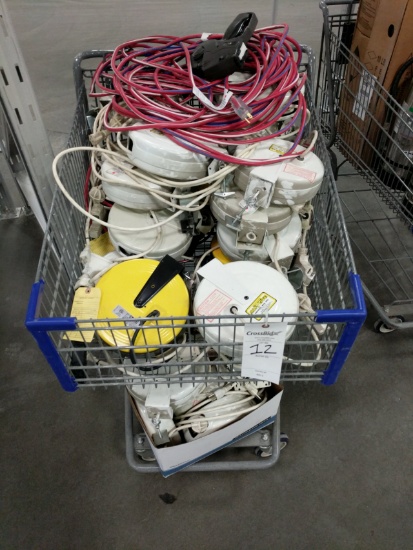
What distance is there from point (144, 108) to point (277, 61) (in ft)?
1.21

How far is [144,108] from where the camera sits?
3.05ft

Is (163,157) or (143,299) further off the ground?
(163,157)

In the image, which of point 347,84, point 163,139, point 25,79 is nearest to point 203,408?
point 163,139

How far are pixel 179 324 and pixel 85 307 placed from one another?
0.66 ft

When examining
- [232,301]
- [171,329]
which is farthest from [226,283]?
[171,329]

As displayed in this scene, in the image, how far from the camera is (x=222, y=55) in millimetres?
955

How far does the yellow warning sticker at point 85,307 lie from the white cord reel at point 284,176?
0.39 metres

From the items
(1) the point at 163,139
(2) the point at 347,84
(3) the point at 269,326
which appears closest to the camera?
(3) the point at 269,326

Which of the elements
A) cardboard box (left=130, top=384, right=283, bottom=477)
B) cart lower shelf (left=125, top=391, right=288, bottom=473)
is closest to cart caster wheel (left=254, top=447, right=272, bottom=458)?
cart lower shelf (left=125, top=391, right=288, bottom=473)

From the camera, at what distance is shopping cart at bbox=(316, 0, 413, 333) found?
132cm

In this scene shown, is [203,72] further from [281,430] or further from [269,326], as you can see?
[281,430]

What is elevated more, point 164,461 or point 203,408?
point 203,408

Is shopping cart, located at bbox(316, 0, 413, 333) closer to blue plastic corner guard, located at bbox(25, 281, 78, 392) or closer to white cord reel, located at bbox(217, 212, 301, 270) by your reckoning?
white cord reel, located at bbox(217, 212, 301, 270)

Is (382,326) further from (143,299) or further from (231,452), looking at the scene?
(143,299)
